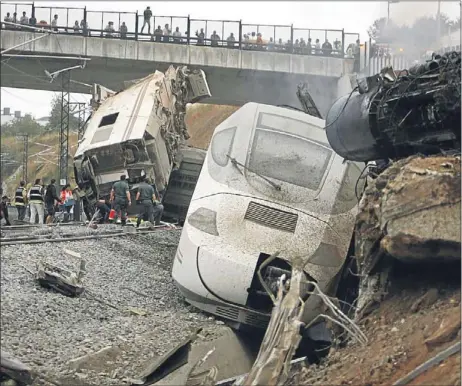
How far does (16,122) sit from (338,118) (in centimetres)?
1269

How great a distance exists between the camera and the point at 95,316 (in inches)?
305

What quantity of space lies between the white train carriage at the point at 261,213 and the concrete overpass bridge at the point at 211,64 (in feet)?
42.5

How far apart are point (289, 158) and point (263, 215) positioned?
2.98 feet

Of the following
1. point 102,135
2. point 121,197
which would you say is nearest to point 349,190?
point 121,197

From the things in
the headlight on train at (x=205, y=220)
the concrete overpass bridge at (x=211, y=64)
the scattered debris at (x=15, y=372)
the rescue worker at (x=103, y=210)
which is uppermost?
the concrete overpass bridge at (x=211, y=64)

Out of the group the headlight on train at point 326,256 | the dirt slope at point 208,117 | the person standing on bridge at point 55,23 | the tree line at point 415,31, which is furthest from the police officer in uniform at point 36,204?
the headlight on train at point 326,256

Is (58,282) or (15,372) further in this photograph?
(58,282)

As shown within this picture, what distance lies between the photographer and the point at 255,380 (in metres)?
5.25

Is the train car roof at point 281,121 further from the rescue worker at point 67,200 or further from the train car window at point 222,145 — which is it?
the rescue worker at point 67,200

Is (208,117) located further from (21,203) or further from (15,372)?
(15,372)

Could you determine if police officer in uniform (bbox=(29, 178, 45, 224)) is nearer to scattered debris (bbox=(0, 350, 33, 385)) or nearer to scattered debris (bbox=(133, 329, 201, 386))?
scattered debris (bbox=(133, 329, 201, 386))

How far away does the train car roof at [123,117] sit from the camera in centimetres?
1441

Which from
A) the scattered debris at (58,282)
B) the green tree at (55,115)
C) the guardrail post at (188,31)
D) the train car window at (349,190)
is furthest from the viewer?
the guardrail post at (188,31)

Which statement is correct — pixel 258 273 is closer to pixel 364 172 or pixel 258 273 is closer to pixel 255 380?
pixel 364 172
